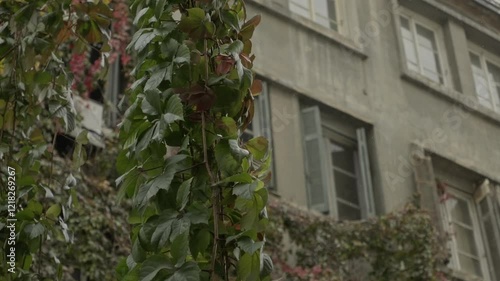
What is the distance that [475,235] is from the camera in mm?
12680

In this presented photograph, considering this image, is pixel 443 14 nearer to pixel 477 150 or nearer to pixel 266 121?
pixel 477 150

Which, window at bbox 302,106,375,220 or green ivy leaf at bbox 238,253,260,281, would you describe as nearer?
green ivy leaf at bbox 238,253,260,281

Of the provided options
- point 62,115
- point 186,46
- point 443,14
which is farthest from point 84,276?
point 443,14

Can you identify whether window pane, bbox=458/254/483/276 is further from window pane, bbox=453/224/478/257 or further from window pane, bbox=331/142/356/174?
window pane, bbox=331/142/356/174

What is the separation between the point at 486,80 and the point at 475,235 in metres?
3.09

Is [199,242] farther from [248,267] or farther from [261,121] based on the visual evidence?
[261,121]

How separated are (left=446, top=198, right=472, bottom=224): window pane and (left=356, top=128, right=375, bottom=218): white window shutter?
5.21ft

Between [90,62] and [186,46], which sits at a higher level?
[90,62]

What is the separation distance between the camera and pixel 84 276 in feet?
26.9

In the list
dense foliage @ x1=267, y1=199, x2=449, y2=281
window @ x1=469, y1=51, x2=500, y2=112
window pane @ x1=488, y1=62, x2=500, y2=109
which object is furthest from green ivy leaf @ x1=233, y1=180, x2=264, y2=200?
window pane @ x1=488, y1=62, x2=500, y2=109

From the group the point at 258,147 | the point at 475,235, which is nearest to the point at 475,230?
the point at 475,235

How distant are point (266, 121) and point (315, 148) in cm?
70

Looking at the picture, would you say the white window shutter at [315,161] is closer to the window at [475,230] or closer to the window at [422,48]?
the window at [475,230]

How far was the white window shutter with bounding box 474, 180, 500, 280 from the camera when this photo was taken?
12523mm
